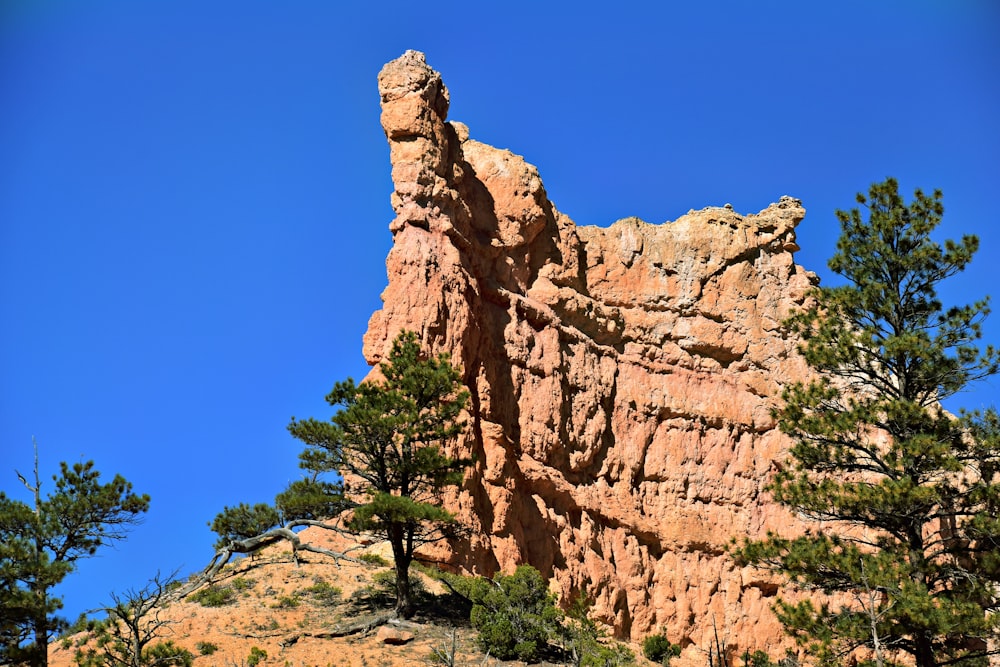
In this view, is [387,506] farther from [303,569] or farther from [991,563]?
[991,563]

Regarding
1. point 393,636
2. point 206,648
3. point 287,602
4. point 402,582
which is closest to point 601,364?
point 402,582

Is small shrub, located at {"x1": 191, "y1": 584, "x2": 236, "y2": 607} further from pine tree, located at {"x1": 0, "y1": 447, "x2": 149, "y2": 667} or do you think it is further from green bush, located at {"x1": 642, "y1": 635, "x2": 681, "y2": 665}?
green bush, located at {"x1": 642, "y1": 635, "x2": 681, "y2": 665}

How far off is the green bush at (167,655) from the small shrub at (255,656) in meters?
1.45

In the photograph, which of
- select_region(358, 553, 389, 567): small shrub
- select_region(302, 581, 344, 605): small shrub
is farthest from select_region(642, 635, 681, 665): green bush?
select_region(302, 581, 344, 605): small shrub

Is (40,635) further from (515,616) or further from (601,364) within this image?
(601,364)

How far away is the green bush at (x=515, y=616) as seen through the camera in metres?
25.4

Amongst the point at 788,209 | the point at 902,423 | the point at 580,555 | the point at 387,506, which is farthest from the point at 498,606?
the point at 788,209

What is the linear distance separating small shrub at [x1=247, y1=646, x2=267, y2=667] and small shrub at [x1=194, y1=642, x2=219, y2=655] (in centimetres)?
89

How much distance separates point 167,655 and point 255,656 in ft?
10.3

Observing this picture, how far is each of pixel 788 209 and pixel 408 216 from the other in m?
→ 22.5

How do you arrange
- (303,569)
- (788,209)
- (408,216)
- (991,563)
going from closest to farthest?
1. (991,563)
2. (303,569)
3. (408,216)
4. (788,209)

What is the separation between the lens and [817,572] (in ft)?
74.8

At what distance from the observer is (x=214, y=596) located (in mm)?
27953

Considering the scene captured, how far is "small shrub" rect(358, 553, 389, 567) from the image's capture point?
3155 centimetres
